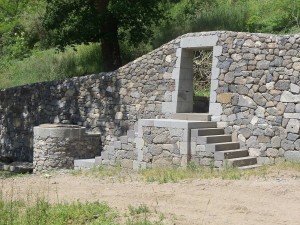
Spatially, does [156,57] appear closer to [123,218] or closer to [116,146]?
[116,146]

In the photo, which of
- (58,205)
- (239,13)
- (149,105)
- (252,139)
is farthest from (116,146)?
(239,13)

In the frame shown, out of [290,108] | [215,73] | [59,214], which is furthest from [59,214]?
[215,73]

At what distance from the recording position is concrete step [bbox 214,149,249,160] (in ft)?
39.0

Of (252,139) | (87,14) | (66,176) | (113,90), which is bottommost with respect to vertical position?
(66,176)

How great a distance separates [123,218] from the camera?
24.6 feet

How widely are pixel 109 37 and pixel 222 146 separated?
857 centimetres

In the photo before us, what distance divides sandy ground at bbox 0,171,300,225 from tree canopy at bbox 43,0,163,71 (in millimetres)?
8426

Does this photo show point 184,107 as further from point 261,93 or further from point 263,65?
point 263,65

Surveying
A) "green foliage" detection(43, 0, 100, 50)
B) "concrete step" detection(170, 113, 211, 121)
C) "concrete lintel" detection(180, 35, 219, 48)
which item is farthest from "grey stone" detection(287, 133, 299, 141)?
"green foliage" detection(43, 0, 100, 50)

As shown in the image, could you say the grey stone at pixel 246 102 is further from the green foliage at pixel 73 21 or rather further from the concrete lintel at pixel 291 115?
the green foliage at pixel 73 21

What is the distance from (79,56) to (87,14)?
4.35 meters

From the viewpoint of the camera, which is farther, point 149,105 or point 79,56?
point 79,56

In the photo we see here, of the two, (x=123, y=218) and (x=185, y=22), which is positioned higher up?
(x=185, y=22)

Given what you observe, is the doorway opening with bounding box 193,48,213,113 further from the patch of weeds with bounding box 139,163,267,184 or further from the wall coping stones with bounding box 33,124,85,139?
the patch of weeds with bounding box 139,163,267,184
